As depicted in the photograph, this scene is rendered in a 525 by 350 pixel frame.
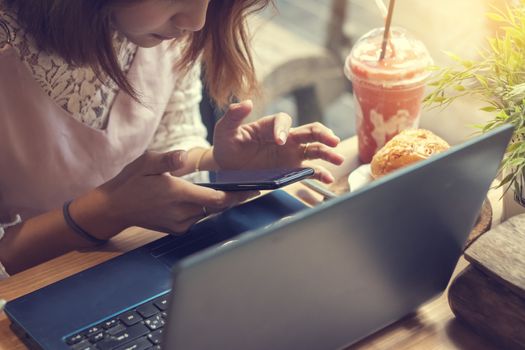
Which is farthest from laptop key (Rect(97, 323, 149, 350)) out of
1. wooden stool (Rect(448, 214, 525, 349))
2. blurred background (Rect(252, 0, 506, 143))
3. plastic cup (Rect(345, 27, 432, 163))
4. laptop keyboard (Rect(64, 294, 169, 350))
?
blurred background (Rect(252, 0, 506, 143))

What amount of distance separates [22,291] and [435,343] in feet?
1.62

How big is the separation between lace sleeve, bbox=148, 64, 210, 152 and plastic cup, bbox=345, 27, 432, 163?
0.35 m

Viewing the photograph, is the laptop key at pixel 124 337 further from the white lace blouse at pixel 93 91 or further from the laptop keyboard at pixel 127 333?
the white lace blouse at pixel 93 91

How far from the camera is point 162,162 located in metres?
1.06

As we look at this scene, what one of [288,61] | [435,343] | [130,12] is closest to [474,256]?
[435,343]

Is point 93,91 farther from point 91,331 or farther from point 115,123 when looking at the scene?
point 91,331

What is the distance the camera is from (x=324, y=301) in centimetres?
75

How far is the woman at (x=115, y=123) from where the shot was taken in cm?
104

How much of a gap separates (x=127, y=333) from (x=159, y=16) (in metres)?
0.41

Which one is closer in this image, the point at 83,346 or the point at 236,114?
the point at 83,346

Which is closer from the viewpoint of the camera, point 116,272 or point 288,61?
point 116,272

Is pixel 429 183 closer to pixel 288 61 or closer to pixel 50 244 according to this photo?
pixel 50 244

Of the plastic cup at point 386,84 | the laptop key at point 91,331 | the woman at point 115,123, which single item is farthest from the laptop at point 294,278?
the plastic cup at point 386,84

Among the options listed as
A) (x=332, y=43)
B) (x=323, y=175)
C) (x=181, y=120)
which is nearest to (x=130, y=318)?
(x=323, y=175)
